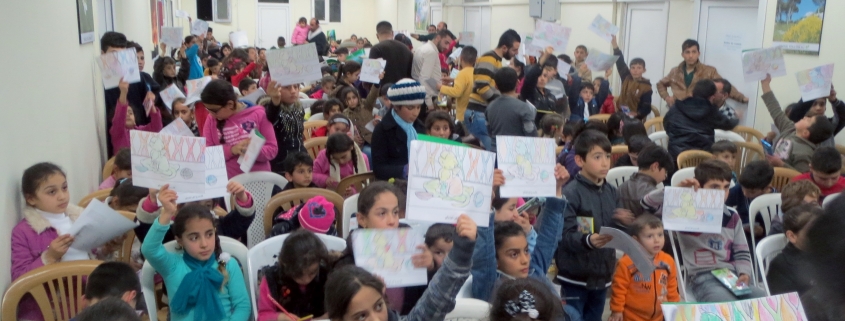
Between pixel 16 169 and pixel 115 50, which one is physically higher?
pixel 115 50

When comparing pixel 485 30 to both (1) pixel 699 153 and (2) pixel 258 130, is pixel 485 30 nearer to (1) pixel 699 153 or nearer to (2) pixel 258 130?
(1) pixel 699 153

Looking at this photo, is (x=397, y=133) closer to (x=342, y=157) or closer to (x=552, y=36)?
(x=342, y=157)

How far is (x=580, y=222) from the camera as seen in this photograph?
334cm

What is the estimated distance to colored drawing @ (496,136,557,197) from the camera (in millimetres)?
2697

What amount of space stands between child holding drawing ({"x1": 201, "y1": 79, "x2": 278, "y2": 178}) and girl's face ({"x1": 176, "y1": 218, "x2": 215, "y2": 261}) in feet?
3.93

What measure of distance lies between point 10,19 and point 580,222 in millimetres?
2717

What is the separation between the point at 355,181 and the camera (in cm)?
420

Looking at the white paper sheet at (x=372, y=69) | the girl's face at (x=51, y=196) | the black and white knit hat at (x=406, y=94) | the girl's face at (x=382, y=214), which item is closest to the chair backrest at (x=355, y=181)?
the black and white knit hat at (x=406, y=94)

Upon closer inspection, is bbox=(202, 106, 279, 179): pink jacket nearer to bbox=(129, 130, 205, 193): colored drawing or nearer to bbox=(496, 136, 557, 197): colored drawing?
bbox=(129, 130, 205, 193): colored drawing

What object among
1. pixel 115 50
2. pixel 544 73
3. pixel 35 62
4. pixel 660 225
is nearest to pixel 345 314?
pixel 660 225

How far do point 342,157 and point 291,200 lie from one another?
837 mm

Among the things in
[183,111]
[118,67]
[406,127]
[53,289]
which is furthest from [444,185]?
[183,111]

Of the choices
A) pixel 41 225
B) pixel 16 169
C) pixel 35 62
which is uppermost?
pixel 35 62

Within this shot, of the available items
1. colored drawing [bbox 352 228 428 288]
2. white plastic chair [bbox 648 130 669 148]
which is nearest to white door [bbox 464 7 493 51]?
white plastic chair [bbox 648 130 669 148]
